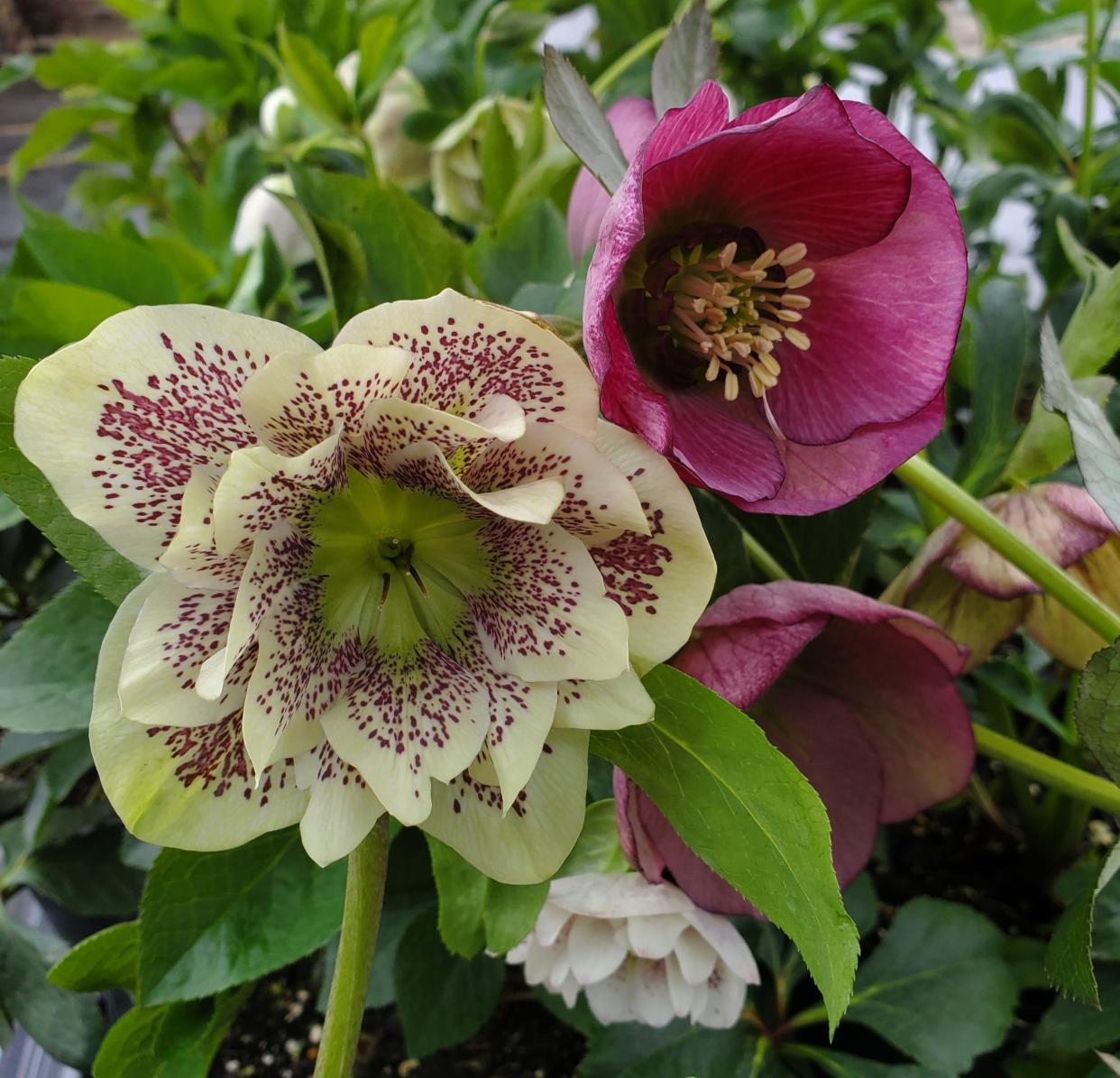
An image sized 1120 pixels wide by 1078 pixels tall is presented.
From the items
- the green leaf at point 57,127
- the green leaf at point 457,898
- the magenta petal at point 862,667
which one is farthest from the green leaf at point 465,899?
the green leaf at point 57,127

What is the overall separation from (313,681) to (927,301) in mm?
209

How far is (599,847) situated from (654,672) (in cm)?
12

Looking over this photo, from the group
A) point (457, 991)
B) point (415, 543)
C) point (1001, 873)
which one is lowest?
point (1001, 873)

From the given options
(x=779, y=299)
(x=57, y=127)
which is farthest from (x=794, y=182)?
(x=57, y=127)

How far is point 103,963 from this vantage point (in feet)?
1.27

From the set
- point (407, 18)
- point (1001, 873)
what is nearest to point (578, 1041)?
point (1001, 873)

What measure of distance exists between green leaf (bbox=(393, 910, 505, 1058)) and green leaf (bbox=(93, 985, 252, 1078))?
0.10 m

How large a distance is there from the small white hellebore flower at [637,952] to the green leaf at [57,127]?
0.89m

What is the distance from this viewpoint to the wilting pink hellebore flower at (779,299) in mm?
271

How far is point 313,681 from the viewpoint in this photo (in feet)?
0.85

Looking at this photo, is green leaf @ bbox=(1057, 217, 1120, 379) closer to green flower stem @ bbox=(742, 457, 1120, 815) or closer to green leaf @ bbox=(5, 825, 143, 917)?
green flower stem @ bbox=(742, 457, 1120, 815)

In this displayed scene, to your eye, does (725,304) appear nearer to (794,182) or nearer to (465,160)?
(794,182)

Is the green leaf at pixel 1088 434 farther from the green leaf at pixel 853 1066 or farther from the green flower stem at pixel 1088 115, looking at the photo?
the green flower stem at pixel 1088 115

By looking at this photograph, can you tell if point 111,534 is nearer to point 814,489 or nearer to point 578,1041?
point 814,489
